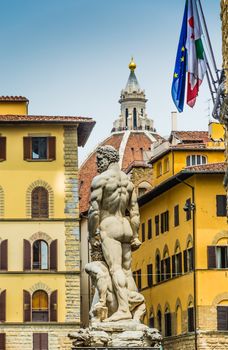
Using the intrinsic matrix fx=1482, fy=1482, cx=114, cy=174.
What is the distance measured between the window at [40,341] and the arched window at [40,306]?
0.85 metres

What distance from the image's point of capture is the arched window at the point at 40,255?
84.7 metres

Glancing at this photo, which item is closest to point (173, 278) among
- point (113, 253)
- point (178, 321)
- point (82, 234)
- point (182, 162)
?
point (178, 321)

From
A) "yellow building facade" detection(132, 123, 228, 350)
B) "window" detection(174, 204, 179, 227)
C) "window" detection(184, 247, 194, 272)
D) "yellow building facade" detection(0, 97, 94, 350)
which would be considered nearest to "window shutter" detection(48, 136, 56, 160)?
"yellow building facade" detection(0, 97, 94, 350)

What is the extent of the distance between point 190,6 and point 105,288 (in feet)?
118

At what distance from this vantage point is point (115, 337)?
29.2m

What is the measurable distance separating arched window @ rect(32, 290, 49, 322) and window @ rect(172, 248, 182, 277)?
936 cm

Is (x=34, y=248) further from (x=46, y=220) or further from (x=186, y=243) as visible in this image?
(x=186, y=243)

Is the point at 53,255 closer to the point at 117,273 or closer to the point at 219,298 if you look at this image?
the point at 219,298

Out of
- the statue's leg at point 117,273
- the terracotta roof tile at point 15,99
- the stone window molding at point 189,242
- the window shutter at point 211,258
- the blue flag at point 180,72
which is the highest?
the terracotta roof tile at point 15,99

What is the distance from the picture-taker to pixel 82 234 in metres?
115

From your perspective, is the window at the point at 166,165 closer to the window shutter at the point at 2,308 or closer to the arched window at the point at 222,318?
the arched window at the point at 222,318

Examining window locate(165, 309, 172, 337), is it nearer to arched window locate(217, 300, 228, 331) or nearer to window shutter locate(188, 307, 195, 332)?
window shutter locate(188, 307, 195, 332)

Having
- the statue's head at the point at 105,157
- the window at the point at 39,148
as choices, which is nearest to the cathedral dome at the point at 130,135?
the window at the point at 39,148

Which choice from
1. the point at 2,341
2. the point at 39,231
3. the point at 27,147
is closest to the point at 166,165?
the point at 27,147
